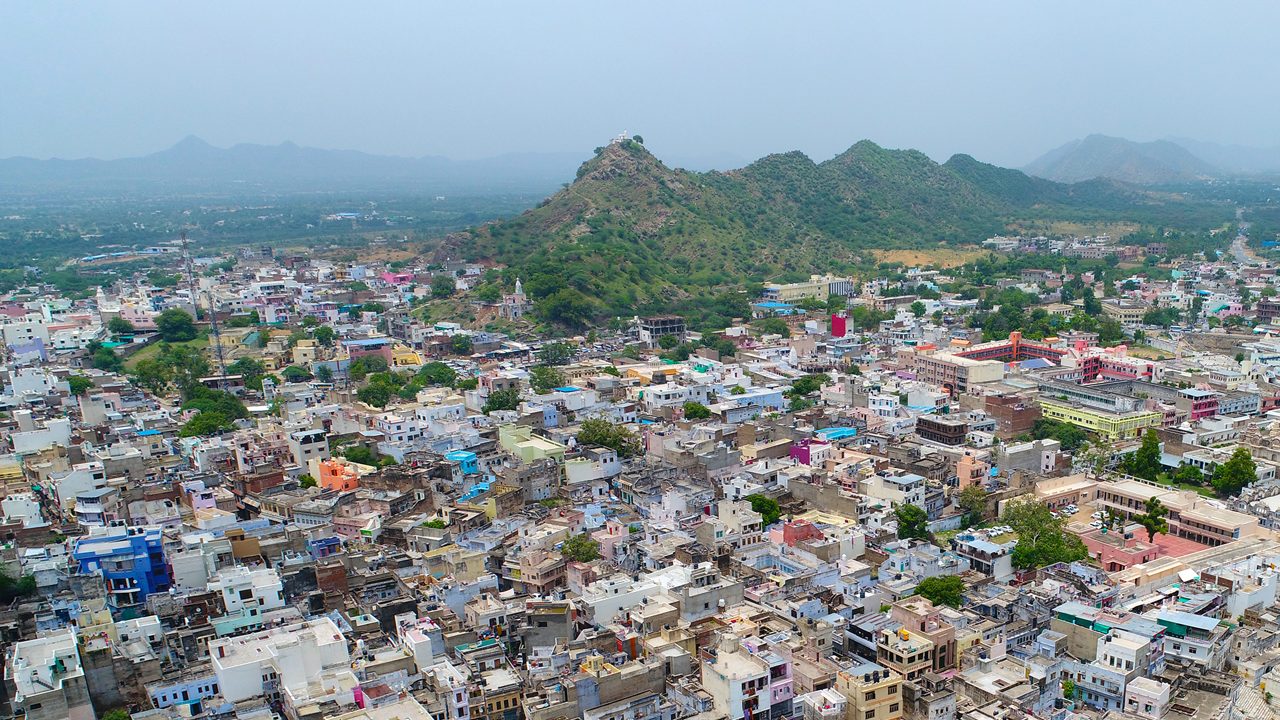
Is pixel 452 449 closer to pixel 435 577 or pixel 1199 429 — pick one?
pixel 435 577

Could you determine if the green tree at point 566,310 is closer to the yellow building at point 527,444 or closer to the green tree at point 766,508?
the yellow building at point 527,444

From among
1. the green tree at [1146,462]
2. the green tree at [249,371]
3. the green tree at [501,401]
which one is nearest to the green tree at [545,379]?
the green tree at [501,401]

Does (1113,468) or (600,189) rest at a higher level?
(600,189)

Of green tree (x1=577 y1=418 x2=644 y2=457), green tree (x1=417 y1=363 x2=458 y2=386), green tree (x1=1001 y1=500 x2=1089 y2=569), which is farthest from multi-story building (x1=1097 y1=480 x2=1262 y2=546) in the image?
green tree (x1=417 y1=363 x2=458 y2=386)

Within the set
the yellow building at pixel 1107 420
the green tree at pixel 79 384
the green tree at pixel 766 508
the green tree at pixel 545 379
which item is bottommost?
the yellow building at pixel 1107 420

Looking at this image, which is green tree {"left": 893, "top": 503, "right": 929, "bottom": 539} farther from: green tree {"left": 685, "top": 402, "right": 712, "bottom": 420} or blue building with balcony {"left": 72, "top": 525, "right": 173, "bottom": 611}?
blue building with balcony {"left": 72, "top": 525, "right": 173, "bottom": 611}

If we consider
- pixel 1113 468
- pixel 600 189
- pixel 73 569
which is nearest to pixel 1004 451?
pixel 1113 468
